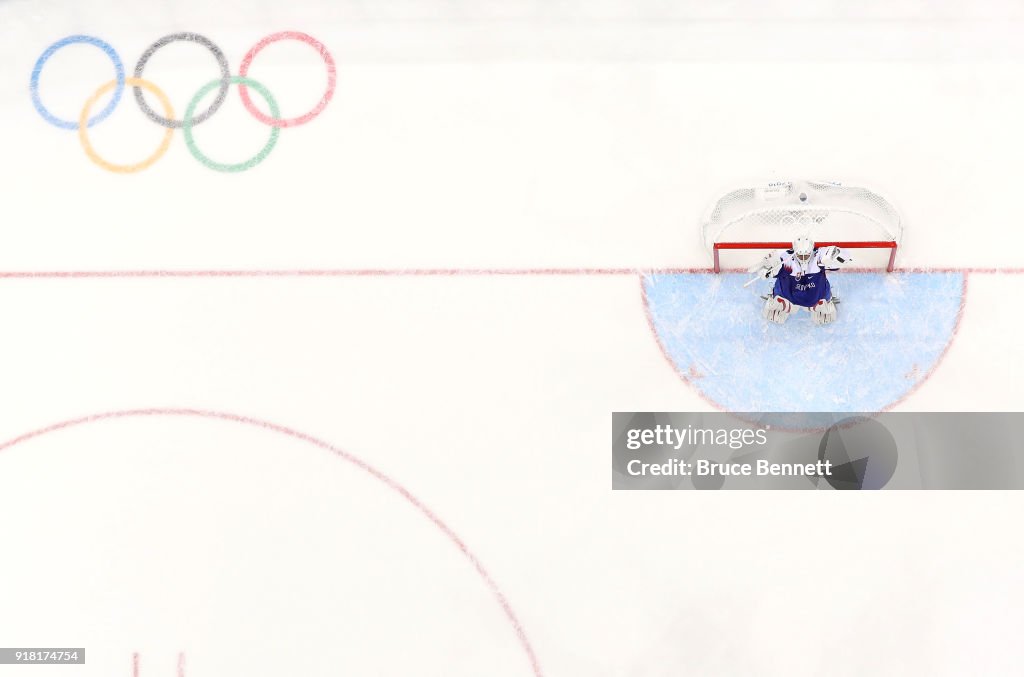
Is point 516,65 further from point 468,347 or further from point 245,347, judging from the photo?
point 245,347

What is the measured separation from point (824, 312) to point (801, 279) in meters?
0.30

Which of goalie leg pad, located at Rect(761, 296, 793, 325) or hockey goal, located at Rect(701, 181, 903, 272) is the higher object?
hockey goal, located at Rect(701, 181, 903, 272)

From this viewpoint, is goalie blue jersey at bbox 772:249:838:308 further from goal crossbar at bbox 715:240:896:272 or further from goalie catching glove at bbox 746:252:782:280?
goal crossbar at bbox 715:240:896:272

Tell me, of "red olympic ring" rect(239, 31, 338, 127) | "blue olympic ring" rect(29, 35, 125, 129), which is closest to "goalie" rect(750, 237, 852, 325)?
"red olympic ring" rect(239, 31, 338, 127)

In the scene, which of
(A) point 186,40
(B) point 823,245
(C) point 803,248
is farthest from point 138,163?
(B) point 823,245

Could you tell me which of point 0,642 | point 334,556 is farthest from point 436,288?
point 0,642

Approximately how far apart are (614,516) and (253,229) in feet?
6.86

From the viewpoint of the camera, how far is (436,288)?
527cm

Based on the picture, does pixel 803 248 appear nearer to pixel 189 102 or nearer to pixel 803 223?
pixel 803 223

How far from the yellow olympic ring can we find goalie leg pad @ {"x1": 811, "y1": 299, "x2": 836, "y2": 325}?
305 cm

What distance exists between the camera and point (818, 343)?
5113 millimetres

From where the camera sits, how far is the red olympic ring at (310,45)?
5.46 meters

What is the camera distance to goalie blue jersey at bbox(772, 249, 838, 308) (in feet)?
15.7
